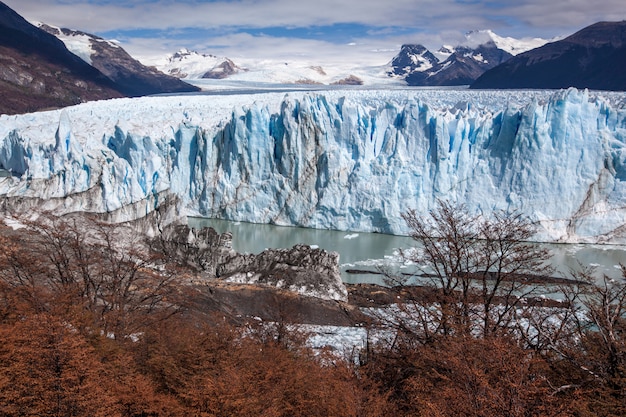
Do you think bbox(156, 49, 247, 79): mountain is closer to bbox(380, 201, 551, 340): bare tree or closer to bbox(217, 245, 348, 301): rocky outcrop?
bbox(217, 245, 348, 301): rocky outcrop

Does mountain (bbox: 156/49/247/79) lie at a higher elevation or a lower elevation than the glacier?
higher

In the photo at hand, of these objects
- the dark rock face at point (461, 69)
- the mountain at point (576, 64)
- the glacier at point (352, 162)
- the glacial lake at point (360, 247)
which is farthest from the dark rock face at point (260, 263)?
the dark rock face at point (461, 69)

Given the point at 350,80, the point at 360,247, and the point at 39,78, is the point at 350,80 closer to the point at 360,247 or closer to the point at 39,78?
the point at 39,78

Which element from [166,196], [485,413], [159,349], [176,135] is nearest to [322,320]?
[159,349]

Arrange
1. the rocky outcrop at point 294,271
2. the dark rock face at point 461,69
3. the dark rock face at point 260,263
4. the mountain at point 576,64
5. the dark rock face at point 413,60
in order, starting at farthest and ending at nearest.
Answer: the dark rock face at point 413,60
the dark rock face at point 461,69
the mountain at point 576,64
the dark rock face at point 260,263
the rocky outcrop at point 294,271

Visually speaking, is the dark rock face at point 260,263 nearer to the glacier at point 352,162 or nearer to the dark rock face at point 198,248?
the dark rock face at point 198,248

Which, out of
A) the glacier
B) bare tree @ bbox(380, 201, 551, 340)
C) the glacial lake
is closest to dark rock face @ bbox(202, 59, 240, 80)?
the glacier
